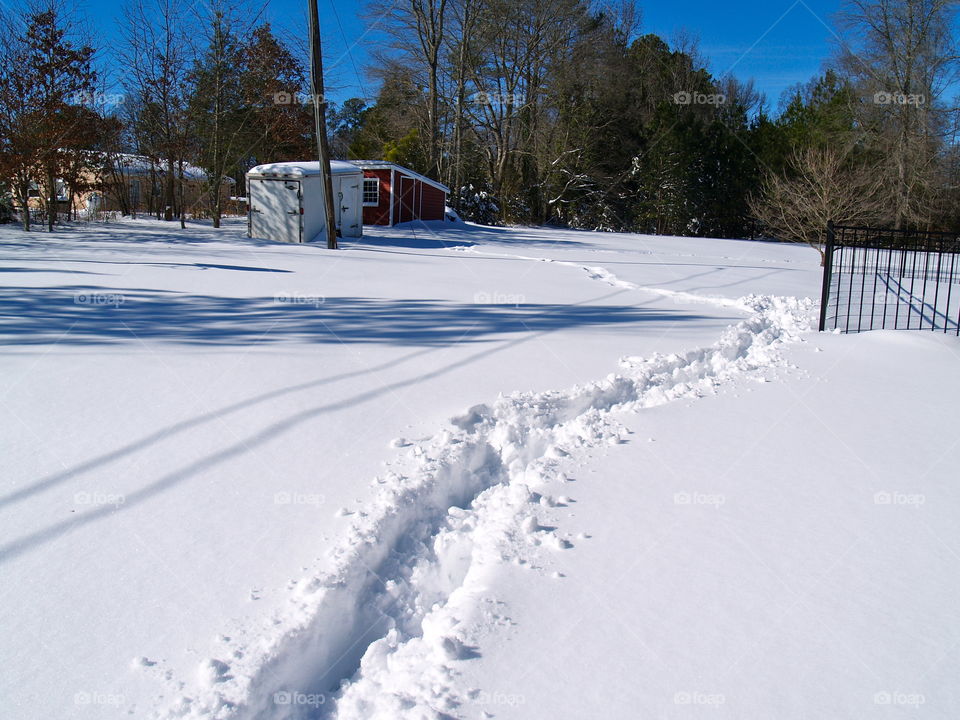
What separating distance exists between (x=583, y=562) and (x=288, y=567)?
1.19 metres

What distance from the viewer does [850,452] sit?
3.89 m

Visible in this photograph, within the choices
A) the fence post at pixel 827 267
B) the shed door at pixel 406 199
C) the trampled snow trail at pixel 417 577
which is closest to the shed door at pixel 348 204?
the shed door at pixel 406 199

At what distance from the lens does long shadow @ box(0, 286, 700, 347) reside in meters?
5.56

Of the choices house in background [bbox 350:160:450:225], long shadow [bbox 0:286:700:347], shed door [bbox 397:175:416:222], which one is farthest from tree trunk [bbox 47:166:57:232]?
shed door [bbox 397:175:416:222]

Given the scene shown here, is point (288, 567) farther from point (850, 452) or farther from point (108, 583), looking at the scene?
point (850, 452)

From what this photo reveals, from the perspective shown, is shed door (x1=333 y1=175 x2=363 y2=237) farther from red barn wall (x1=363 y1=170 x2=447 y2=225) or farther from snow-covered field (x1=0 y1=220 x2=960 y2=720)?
snow-covered field (x1=0 y1=220 x2=960 y2=720)

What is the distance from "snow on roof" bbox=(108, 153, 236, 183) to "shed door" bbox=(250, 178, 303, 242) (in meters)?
4.81

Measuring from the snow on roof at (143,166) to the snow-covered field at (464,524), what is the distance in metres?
16.4

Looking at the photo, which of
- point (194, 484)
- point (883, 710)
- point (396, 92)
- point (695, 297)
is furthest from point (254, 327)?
point (396, 92)

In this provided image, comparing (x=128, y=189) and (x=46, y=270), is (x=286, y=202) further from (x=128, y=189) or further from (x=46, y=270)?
(x=128, y=189)

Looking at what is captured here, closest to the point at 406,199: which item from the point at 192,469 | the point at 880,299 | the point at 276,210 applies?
the point at 276,210

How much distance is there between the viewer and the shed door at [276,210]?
53.4ft

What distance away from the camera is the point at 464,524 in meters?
2.96

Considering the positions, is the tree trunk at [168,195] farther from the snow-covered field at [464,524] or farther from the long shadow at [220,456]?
the long shadow at [220,456]
